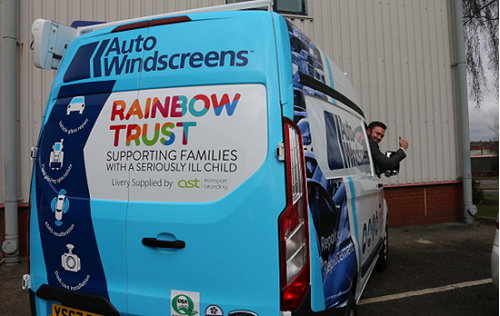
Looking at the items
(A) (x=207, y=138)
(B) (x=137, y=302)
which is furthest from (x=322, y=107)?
(B) (x=137, y=302)

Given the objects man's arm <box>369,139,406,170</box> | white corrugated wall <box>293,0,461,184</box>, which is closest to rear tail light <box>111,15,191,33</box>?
man's arm <box>369,139,406,170</box>

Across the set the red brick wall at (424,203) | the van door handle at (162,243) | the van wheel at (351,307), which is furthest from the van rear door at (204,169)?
the red brick wall at (424,203)

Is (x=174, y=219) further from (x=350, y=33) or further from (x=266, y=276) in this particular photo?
(x=350, y=33)

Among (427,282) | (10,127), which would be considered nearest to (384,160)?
(427,282)

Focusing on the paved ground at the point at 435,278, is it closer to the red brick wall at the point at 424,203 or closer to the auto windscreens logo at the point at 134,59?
the red brick wall at the point at 424,203

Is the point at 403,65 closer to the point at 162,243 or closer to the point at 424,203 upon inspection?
the point at 424,203

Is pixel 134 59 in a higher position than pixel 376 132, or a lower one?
higher

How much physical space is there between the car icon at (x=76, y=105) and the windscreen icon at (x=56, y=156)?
0.20 meters

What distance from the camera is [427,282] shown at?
416 cm

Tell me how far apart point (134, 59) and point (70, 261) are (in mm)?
1266

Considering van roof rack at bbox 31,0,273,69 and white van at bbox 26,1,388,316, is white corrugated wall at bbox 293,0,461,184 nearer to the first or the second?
van roof rack at bbox 31,0,273,69

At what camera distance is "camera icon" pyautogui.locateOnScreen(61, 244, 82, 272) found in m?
1.97

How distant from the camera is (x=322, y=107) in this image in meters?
2.23

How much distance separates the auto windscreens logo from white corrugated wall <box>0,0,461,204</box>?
4.99 meters
